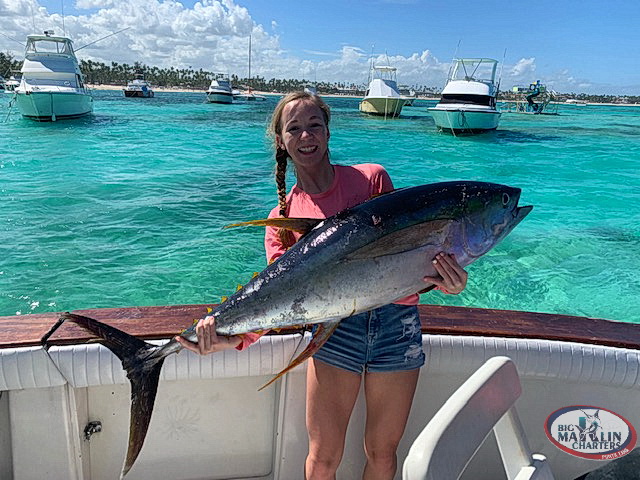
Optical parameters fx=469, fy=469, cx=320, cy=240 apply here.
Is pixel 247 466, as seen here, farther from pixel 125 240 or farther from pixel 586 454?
pixel 125 240

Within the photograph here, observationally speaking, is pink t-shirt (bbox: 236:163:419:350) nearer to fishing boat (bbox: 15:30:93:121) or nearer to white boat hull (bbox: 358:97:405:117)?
fishing boat (bbox: 15:30:93:121)

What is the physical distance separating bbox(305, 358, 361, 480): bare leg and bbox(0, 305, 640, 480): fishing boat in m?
0.27

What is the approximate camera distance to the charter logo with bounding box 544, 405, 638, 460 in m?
2.17

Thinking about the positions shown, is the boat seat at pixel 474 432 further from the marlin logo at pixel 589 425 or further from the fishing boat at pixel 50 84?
the fishing boat at pixel 50 84

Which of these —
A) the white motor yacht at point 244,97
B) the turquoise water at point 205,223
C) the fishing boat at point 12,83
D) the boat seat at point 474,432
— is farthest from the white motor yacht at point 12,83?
the boat seat at point 474,432

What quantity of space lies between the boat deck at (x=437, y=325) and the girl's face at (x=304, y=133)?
0.79 metres

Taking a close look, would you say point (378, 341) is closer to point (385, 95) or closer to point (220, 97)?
point (385, 95)

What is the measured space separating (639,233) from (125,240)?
1021 centimetres

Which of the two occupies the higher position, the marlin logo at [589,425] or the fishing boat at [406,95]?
the fishing boat at [406,95]

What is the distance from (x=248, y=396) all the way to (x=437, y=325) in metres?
0.96

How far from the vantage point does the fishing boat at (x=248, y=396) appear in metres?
1.96

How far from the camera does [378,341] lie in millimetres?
1786

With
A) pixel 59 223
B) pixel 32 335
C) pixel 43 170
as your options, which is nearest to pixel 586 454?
pixel 32 335

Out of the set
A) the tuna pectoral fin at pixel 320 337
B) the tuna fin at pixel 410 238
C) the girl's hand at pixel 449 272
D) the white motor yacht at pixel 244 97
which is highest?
the white motor yacht at pixel 244 97
